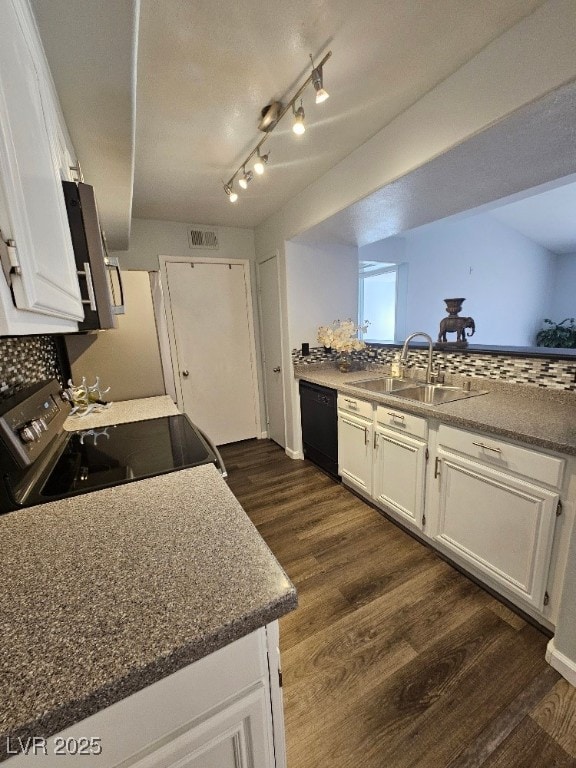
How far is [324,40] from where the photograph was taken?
114 centimetres

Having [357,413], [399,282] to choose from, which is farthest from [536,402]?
[399,282]

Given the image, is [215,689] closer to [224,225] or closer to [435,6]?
[435,6]

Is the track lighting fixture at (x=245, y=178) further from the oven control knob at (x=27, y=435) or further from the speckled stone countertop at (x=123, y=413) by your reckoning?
the oven control knob at (x=27, y=435)

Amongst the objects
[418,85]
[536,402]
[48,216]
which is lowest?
[536,402]

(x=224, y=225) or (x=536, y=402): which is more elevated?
(x=224, y=225)

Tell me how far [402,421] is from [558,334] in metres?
5.38

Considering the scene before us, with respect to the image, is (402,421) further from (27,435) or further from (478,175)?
(27,435)

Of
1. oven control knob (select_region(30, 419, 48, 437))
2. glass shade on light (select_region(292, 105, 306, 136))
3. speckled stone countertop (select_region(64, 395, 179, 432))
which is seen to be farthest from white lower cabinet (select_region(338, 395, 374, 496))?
oven control knob (select_region(30, 419, 48, 437))

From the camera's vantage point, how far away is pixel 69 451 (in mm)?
1291

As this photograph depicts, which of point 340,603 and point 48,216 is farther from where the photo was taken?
point 340,603

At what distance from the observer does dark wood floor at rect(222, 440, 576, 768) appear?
1.03 m

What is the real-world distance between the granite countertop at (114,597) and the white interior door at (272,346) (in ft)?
8.12

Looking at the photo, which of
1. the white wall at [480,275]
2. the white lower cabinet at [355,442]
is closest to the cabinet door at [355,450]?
the white lower cabinet at [355,442]

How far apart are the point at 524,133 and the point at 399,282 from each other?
9.99 feet
